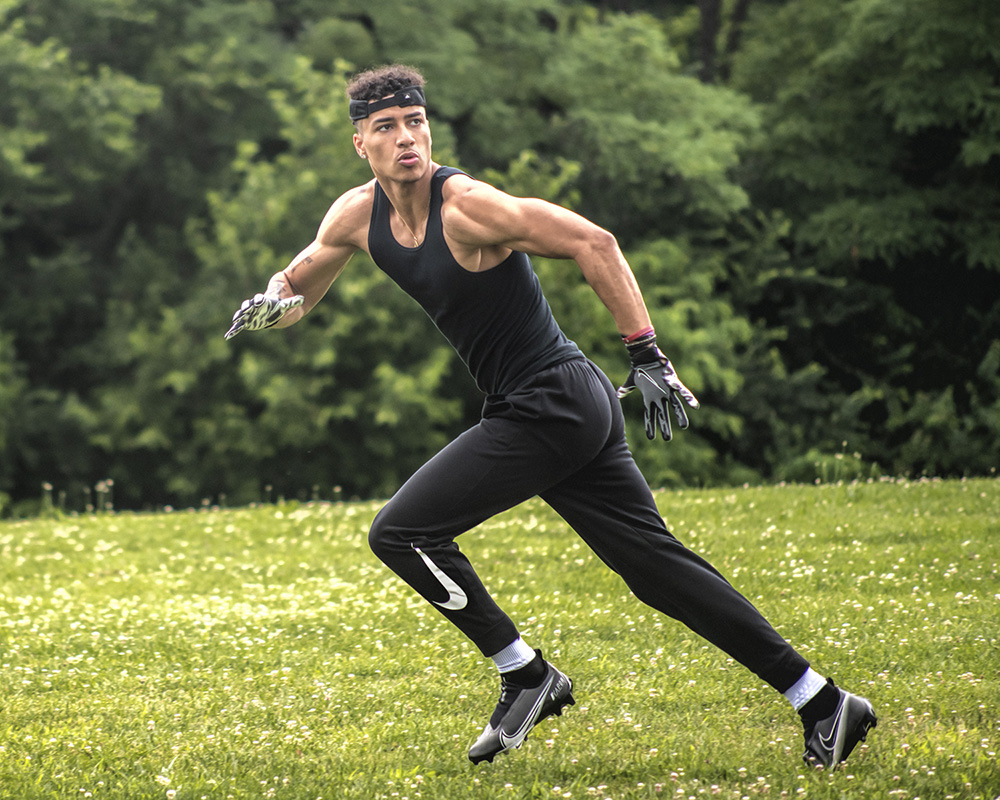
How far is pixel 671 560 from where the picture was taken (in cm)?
395

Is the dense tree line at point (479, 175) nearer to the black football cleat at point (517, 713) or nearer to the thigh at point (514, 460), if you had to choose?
the black football cleat at point (517, 713)

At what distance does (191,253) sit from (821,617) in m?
19.6

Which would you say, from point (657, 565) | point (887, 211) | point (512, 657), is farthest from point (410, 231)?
point (887, 211)

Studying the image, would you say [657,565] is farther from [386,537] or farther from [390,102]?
[390,102]

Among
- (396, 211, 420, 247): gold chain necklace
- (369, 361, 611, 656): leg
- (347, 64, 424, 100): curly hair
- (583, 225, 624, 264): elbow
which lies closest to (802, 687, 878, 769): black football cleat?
(369, 361, 611, 656): leg

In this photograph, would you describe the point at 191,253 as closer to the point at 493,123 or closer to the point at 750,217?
the point at 493,123

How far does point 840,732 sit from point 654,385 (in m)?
1.32

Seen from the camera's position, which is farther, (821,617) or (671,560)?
(821,617)

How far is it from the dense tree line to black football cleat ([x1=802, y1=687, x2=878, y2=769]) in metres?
14.7

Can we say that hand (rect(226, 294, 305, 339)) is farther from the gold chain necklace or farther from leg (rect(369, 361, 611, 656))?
leg (rect(369, 361, 611, 656))

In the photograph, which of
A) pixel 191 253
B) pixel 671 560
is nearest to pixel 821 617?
pixel 671 560

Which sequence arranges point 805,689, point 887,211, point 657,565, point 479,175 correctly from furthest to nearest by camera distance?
1. point 479,175
2. point 887,211
3. point 657,565
4. point 805,689

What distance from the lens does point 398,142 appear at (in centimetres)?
394

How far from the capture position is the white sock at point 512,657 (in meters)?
4.09
